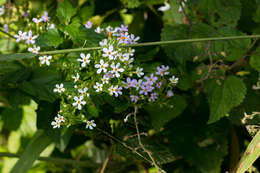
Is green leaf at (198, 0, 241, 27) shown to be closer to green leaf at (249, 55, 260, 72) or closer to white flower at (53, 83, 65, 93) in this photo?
green leaf at (249, 55, 260, 72)

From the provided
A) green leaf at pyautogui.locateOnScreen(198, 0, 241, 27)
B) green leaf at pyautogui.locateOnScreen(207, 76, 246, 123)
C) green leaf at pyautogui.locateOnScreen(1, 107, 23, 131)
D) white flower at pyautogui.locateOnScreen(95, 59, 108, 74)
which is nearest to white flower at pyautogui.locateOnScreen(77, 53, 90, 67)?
white flower at pyautogui.locateOnScreen(95, 59, 108, 74)

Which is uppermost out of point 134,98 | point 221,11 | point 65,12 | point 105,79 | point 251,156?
point 65,12

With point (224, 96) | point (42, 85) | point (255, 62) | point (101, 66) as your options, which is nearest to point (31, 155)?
point (42, 85)

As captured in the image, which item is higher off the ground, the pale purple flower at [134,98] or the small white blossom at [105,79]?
the small white blossom at [105,79]

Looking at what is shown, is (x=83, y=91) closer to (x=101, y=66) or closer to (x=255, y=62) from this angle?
(x=101, y=66)

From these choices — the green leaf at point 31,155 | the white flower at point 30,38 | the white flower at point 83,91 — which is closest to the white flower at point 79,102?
the white flower at point 83,91

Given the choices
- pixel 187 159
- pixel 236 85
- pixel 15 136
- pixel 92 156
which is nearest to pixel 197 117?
pixel 187 159

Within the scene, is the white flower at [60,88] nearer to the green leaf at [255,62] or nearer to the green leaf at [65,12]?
the green leaf at [65,12]

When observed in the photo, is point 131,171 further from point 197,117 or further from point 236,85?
point 236,85
